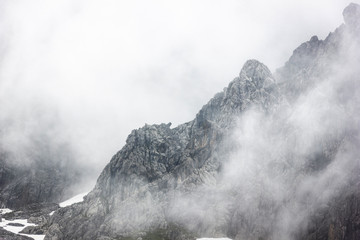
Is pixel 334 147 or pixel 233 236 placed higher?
pixel 334 147

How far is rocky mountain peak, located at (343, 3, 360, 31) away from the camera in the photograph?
174500 millimetres

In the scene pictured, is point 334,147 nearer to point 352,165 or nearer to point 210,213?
point 352,165

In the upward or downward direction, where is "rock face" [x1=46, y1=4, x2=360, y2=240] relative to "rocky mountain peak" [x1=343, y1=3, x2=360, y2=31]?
downward

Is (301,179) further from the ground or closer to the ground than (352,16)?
closer to the ground

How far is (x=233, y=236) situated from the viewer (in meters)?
162

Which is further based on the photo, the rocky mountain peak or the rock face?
the rocky mountain peak

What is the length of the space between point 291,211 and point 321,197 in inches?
658

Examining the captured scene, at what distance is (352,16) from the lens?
17800 cm

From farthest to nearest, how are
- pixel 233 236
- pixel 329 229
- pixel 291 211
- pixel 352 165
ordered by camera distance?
pixel 233 236 → pixel 291 211 → pixel 352 165 → pixel 329 229

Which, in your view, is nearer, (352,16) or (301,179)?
(301,179)

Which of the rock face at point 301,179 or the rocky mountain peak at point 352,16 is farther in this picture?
the rocky mountain peak at point 352,16

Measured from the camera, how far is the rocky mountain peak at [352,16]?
174m

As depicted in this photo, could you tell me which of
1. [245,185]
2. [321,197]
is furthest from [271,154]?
[321,197]

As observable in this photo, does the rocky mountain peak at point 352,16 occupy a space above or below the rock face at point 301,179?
above
